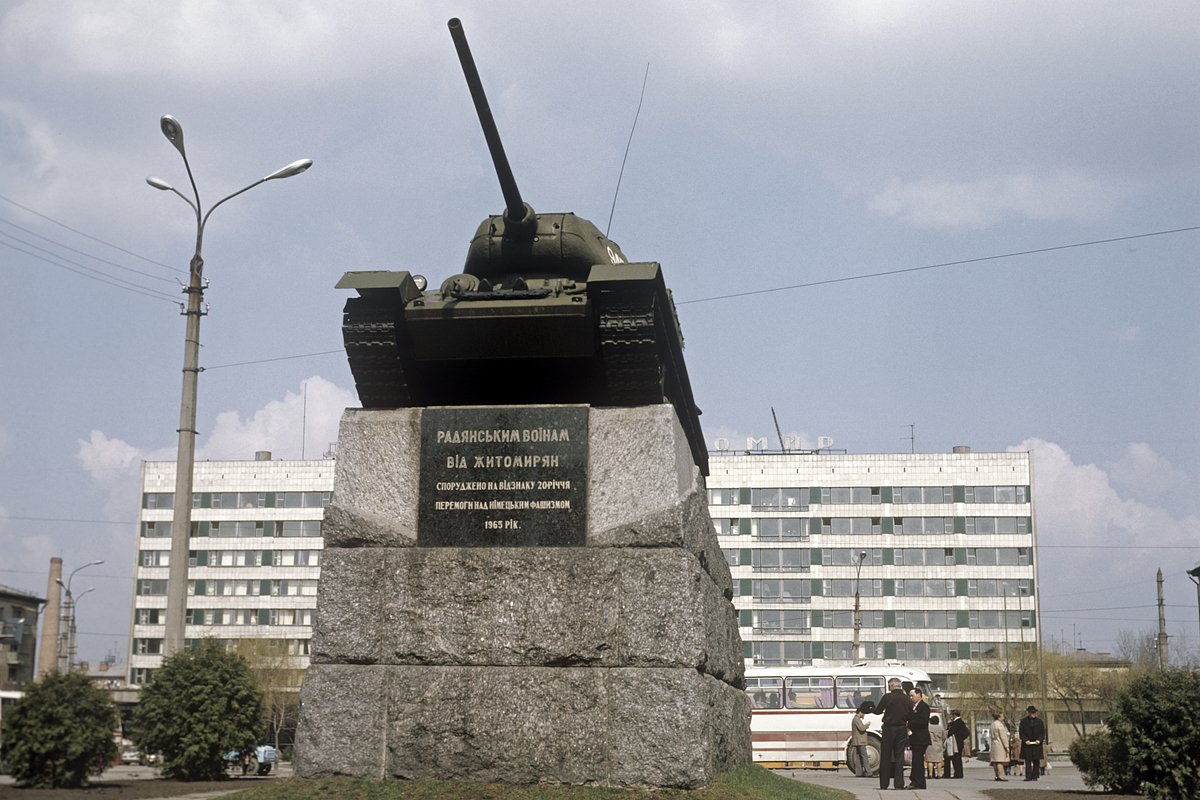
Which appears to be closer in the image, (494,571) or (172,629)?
(494,571)

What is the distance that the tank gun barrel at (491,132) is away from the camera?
10422 millimetres

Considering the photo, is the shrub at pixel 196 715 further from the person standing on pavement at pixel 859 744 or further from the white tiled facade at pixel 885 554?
the white tiled facade at pixel 885 554

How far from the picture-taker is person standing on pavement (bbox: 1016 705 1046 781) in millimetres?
23844

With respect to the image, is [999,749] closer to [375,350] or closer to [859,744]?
[859,744]

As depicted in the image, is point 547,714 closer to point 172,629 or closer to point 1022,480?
point 172,629

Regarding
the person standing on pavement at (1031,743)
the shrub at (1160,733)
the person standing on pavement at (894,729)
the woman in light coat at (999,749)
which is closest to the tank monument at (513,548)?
the shrub at (1160,733)

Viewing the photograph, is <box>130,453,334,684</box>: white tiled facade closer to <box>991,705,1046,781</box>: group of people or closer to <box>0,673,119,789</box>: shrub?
<box>991,705,1046,781</box>: group of people

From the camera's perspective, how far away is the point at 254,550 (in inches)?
2867

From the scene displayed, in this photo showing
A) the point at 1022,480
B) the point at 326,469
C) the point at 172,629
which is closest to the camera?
the point at 172,629

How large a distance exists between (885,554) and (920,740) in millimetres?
51817

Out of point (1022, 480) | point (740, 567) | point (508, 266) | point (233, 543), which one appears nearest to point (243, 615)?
point (233, 543)

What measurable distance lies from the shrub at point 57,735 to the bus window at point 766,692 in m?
16.6

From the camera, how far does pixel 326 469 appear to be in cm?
7225

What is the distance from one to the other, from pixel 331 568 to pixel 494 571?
123 centimetres
